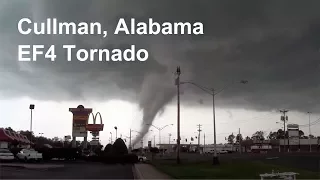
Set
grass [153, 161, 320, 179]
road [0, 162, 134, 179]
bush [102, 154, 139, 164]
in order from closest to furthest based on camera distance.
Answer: road [0, 162, 134, 179] < grass [153, 161, 320, 179] < bush [102, 154, 139, 164]

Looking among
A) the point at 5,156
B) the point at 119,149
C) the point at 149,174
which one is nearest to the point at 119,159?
the point at 119,149

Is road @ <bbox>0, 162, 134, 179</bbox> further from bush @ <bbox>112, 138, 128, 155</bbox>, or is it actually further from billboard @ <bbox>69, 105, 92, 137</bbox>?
billboard @ <bbox>69, 105, 92, 137</bbox>

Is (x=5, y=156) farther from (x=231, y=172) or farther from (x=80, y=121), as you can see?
(x=231, y=172)

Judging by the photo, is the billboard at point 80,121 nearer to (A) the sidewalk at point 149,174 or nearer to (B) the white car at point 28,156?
(B) the white car at point 28,156

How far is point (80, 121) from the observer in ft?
253

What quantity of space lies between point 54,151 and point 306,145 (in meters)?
146

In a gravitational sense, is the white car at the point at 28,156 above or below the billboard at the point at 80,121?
below

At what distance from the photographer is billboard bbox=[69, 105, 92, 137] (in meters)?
76.5

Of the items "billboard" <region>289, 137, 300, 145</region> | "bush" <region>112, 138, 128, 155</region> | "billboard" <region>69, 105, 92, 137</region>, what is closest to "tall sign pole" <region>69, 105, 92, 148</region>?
"billboard" <region>69, 105, 92, 137</region>

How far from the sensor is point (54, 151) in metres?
65.8

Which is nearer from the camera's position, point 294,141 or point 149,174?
point 149,174

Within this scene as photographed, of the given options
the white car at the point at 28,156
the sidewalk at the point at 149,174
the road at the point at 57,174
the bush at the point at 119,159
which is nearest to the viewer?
the road at the point at 57,174

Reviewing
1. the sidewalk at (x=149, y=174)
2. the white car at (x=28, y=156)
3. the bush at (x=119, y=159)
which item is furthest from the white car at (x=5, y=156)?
the sidewalk at (x=149, y=174)

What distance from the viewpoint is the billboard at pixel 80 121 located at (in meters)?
76.5
